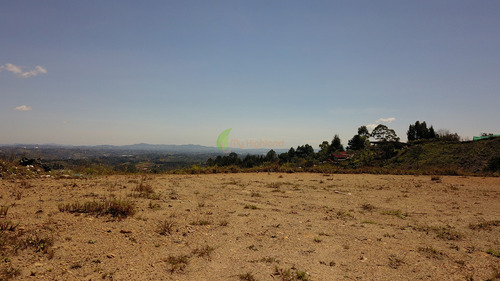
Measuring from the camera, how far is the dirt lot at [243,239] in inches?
151

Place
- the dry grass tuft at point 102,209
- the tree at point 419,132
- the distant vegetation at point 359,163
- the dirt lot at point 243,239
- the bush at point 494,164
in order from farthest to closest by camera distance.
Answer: the tree at point 419,132 < the bush at point 494,164 < the distant vegetation at point 359,163 < the dry grass tuft at point 102,209 < the dirt lot at point 243,239

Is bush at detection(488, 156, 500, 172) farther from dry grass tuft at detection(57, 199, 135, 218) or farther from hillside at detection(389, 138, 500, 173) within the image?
dry grass tuft at detection(57, 199, 135, 218)

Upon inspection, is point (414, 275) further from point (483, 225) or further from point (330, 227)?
point (483, 225)

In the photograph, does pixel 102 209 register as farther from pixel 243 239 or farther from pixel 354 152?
pixel 354 152

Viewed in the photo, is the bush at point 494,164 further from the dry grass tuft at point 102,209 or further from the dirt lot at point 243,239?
the dry grass tuft at point 102,209

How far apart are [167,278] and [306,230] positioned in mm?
3442

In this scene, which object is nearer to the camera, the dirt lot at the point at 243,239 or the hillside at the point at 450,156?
the dirt lot at the point at 243,239

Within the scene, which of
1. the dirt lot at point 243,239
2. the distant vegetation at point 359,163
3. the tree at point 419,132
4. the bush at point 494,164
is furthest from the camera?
the tree at point 419,132

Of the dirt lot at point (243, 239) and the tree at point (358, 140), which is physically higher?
the tree at point (358, 140)

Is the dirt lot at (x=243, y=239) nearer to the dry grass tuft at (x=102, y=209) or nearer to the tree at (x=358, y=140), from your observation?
the dry grass tuft at (x=102, y=209)

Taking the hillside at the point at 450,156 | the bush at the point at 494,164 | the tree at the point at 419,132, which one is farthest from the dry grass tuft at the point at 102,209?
the tree at the point at 419,132

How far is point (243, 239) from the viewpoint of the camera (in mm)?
5168

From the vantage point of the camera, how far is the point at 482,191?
36.1ft

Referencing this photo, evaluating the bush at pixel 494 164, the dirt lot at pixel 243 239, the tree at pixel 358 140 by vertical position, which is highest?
the tree at pixel 358 140
